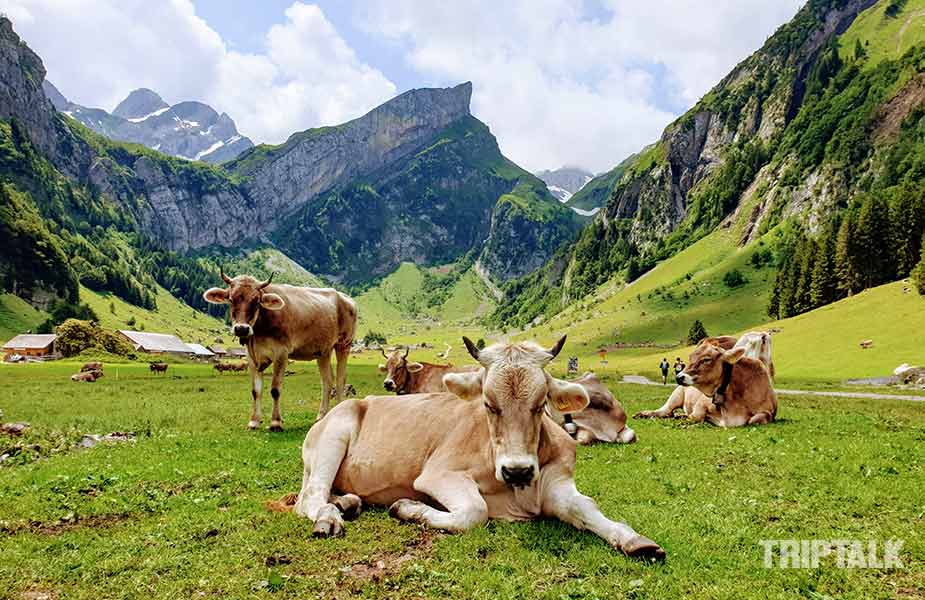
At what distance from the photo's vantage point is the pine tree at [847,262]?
8750 centimetres

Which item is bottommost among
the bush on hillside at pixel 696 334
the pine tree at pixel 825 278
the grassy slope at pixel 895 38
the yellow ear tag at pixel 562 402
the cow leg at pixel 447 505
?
the cow leg at pixel 447 505

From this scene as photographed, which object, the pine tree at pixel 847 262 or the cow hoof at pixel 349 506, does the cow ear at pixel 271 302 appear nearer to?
the cow hoof at pixel 349 506

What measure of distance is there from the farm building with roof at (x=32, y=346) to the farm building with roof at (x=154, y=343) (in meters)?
14.0

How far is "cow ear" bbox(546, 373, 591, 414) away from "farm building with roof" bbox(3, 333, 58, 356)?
116128mm

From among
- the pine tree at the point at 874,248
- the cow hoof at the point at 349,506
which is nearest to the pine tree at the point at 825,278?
the pine tree at the point at 874,248

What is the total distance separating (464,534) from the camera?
657 centimetres

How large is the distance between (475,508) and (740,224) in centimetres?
20186

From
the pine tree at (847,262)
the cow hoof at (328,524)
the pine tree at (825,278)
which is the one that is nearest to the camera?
the cow hoof at (328,524)

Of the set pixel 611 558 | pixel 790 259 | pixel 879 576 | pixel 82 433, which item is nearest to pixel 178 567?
pixel 611 558

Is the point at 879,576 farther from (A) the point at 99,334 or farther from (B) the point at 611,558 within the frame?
(A) the point at 99,334

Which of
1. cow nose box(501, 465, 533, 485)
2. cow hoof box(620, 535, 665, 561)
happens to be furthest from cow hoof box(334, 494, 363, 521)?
cow hoof box(620, 535, 665, 561)

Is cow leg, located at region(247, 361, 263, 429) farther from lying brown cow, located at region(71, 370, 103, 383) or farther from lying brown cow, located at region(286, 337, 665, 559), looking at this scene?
lying brown cow, located at region(71, 370, 103, 383)

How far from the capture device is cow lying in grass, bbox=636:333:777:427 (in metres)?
17.5

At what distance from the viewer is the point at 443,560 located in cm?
591
